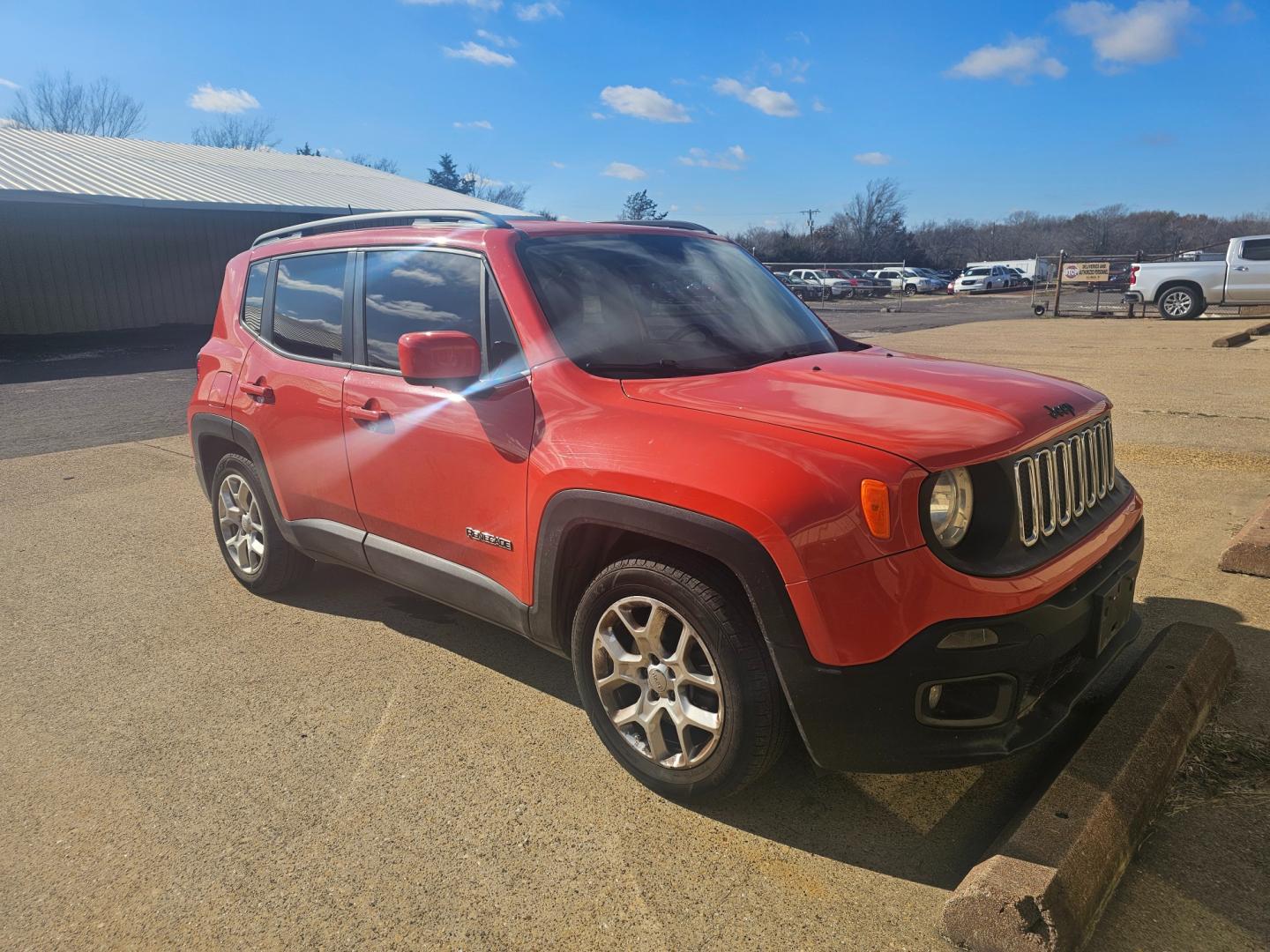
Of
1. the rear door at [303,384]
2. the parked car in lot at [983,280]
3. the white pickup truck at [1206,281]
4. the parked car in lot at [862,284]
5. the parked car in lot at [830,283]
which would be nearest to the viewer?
the rear door at [303,384]

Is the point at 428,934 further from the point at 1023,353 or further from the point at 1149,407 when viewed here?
the point at 1023,353

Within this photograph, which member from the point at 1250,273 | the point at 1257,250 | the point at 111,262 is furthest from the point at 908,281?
the point at 111,262

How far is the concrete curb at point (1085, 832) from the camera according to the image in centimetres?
209

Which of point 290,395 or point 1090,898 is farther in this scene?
Answer: point 290,395

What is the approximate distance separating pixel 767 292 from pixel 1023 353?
13417 mm

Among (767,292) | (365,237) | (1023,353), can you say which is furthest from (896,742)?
(1023,353)

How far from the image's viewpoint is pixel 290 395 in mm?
4090

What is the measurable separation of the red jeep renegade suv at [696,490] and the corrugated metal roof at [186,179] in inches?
574

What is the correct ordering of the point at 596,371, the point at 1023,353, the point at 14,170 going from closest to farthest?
the point at 596,371 → the point at 1023,353 → the point at 14,170

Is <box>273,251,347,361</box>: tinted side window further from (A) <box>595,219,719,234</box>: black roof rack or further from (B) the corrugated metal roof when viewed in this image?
(B) the corrugated metal roof

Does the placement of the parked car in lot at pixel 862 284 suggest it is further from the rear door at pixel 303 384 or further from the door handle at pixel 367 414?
the door handle at pixel 367 414

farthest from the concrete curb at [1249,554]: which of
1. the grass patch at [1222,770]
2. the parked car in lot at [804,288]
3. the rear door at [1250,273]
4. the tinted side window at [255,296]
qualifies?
the parked car in lot at [804,288]

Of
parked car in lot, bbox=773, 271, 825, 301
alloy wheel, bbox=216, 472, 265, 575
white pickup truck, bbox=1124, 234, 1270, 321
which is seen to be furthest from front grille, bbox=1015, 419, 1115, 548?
parked car in lot, bbox=773, 271, 825, 301

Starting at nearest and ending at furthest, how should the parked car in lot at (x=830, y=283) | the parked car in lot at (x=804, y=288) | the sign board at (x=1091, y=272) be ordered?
1. the sign board at (x=1091, y=272)
2. the parked car in lot at (x=804, y=288)
3. the parked car in lot at (x=830, y=283)
